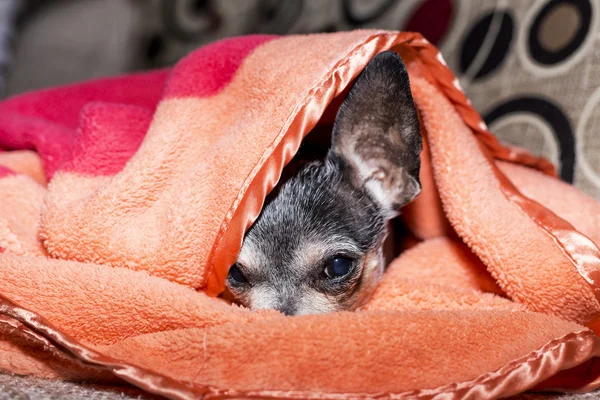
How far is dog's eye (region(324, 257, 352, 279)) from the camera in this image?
1148 millimetres

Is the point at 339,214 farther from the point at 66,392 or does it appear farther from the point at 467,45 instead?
the point at 467,45

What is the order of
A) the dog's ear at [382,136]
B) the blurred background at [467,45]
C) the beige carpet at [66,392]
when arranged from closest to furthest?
the beige carpet at [66,392], the dog's ear at [382,136], the blurred background at [467,45]

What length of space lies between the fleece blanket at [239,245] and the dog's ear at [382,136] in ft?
0.17

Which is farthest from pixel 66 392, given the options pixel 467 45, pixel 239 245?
pixel 467 45

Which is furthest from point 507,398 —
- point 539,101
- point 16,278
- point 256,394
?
point 539,101

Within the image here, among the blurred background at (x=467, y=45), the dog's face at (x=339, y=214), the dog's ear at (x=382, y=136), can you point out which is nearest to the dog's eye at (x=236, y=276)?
the dog's face at (x=339, y=214)

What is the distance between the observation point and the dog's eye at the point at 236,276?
1.16 meters

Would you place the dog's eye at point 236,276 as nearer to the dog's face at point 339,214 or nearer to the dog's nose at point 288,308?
the dog's face at point 339,214

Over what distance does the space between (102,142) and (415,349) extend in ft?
2.36

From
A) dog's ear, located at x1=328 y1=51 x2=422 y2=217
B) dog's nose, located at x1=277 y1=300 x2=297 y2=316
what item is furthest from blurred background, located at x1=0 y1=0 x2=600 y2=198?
dog's nose, located at x1=277 y1=300 x2=297 y2=316

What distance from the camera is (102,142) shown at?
1.15m

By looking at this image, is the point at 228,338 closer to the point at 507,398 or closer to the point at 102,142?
the point at 507,398

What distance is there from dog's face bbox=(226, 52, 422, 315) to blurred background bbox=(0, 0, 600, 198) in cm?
50

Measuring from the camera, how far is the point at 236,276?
117 centimetres
